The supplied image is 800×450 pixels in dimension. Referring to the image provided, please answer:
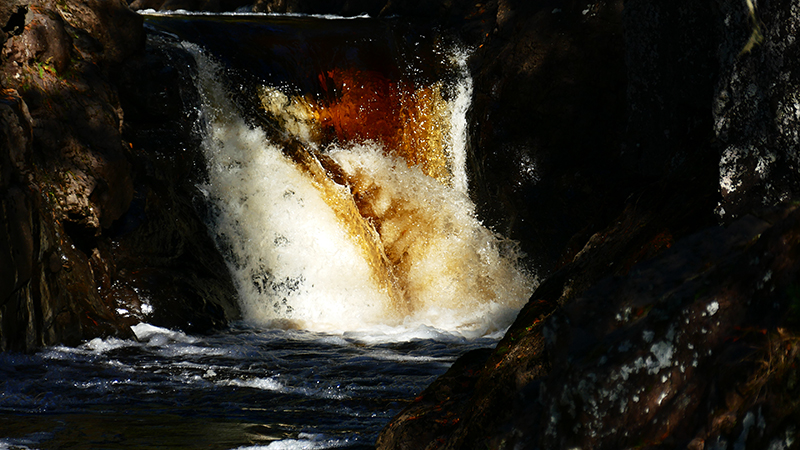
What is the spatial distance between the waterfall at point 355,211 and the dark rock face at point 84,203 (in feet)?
2.00

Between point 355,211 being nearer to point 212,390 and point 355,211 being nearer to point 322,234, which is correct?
point 322,234

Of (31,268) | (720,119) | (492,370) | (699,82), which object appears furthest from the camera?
(31,268)

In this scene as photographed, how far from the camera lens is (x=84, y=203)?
19.8 ft

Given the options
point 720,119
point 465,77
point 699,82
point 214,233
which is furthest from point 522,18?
point 720,119

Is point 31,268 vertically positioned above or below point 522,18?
below

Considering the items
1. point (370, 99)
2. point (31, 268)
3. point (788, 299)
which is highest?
point (370, 99)

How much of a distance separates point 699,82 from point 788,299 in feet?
5.52

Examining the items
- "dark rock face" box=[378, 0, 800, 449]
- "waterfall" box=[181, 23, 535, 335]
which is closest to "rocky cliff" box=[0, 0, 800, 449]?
"dark rock face" box=[378, 0, 800, 449]

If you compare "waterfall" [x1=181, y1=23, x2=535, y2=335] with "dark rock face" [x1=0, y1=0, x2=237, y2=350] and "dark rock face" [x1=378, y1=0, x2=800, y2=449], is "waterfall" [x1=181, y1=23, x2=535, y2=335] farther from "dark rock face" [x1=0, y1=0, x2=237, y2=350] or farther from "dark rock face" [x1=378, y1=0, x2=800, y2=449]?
"dark rock face" [x1=378, y1=0, x2=800, y2=449]

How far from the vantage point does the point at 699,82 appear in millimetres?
2730

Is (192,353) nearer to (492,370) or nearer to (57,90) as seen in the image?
(57,90)

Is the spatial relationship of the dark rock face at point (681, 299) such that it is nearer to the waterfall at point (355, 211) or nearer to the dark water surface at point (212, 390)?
the dark water surface at point (212, 390)

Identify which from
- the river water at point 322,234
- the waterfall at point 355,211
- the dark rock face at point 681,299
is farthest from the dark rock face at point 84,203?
the dark rock face at point 681,299

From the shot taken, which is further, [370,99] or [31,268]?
[370,99]
